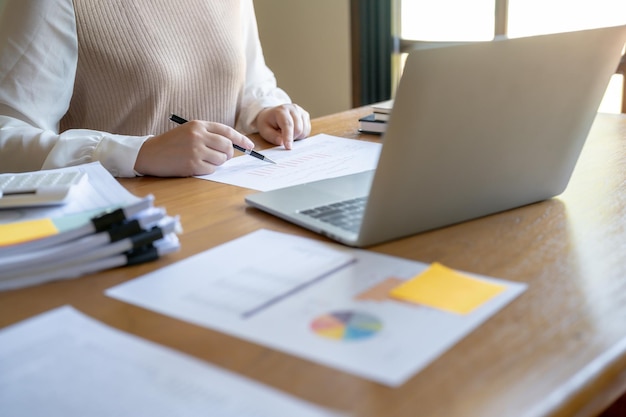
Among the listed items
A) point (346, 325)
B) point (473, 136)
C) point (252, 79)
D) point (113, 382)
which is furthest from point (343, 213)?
point (252, 79)

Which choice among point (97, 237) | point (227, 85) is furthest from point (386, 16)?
point (97, 237)

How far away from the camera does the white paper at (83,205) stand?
2.54 ft

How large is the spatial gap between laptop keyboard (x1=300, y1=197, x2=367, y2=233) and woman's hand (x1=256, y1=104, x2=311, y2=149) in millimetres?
396

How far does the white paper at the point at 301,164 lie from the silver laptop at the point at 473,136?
0.10 m

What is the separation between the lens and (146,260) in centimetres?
73

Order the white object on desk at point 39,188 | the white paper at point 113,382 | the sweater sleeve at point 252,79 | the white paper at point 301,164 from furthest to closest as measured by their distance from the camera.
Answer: the sweater sleeve at point 252,79, the white paper at point 301,164, the white object on desk at point 39,188, the white paper at point 113,382

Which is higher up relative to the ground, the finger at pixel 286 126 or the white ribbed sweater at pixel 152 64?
the white ribbed sweater at pixel 152 64

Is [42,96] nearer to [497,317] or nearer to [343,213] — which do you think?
[343,213]

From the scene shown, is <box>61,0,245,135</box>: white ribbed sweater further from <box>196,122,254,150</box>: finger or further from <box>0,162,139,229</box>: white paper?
<box>0,162,139,229</box>: white paper

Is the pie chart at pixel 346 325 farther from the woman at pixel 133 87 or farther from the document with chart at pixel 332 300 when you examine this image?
the woman at pixel 133 87

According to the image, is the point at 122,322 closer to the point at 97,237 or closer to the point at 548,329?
the point at 97,237

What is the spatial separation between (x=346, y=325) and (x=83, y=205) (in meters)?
0.41

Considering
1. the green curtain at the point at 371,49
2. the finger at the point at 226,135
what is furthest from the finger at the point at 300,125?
the green curtain at the point at 371,49

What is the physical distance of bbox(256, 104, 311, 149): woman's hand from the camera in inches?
49.6
